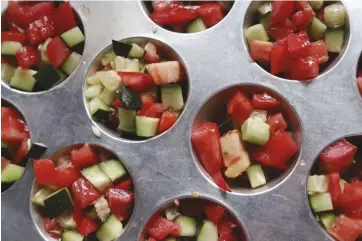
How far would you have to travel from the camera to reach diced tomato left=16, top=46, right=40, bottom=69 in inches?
94.4

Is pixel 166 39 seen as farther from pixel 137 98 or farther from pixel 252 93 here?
pixel 252 93

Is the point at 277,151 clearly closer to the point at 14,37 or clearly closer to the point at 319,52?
the point at 319,52

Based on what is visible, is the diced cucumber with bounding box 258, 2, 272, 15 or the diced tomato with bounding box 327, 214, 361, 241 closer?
the diced tomato with bounding box 327, 214, 361, 241

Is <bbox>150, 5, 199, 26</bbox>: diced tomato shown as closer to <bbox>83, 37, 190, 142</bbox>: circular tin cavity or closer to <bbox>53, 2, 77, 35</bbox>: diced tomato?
<bbox>83, 37, 190, 142</bbox>: circular tin cavity

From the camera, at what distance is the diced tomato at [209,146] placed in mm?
2111

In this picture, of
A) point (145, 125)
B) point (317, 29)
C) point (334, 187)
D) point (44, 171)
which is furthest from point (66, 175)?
point (317, 29)

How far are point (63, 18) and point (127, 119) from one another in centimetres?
60

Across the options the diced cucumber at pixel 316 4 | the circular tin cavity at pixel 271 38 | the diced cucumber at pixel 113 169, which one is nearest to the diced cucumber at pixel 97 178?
the diced cucumber at pixel 113 169

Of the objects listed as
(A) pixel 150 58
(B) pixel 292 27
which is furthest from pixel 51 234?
(B) pixel 292 27

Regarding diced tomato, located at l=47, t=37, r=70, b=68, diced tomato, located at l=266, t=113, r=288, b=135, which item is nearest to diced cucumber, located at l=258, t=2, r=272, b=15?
diced tomato, located at l=266, t=113, r=288, b=135

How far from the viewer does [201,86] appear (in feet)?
7.16

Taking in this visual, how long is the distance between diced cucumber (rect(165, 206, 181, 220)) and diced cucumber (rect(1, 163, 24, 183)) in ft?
2.34

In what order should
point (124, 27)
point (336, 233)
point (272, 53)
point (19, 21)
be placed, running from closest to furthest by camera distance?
1. point (336, 233)
2. point (272, 53)
3. point (124, 27)
4. point (19, 21)

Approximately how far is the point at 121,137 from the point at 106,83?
0.25 metres
